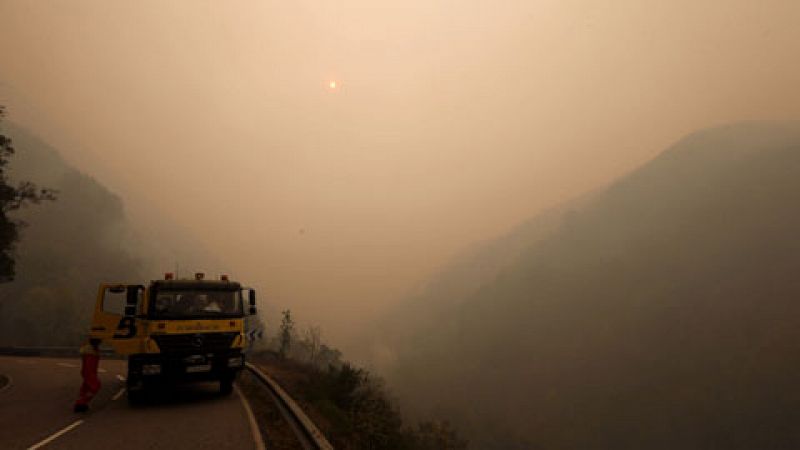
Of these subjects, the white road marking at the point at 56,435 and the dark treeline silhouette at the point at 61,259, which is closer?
the white road marking at the point at 56,435

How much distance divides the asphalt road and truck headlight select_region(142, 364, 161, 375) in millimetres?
803

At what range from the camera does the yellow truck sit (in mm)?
10750

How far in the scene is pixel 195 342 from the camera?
36.4 ft

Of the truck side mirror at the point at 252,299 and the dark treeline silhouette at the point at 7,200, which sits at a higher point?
the dark treeline silhouette at the point at 7,200

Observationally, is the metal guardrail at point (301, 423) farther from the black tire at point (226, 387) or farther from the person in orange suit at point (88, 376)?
the person in orange suit at point (88, 376)

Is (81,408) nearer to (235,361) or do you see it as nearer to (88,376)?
(88,376)

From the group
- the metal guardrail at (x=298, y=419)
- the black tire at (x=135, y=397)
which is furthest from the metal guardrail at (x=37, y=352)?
the black tire at (x=135, y=397)

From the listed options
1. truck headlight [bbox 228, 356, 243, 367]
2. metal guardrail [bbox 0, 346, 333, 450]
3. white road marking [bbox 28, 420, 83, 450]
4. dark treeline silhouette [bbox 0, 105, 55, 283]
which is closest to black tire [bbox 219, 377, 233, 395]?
truck headlight [bbox 228, 356, 243, 367]

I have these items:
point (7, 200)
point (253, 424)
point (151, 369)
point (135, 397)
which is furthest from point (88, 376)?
point (7, 200)

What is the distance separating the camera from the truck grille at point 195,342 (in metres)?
10.8

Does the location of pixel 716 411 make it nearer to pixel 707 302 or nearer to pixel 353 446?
pixel 707 302

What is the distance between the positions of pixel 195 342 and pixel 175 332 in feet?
1.64

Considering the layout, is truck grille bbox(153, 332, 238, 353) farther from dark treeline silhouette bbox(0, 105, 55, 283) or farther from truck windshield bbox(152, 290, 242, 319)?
dark treeline silhouette bbox(0, 105, 55, 283)

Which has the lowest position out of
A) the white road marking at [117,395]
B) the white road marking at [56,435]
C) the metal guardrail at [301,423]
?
the metal guardrail at [301,423]
